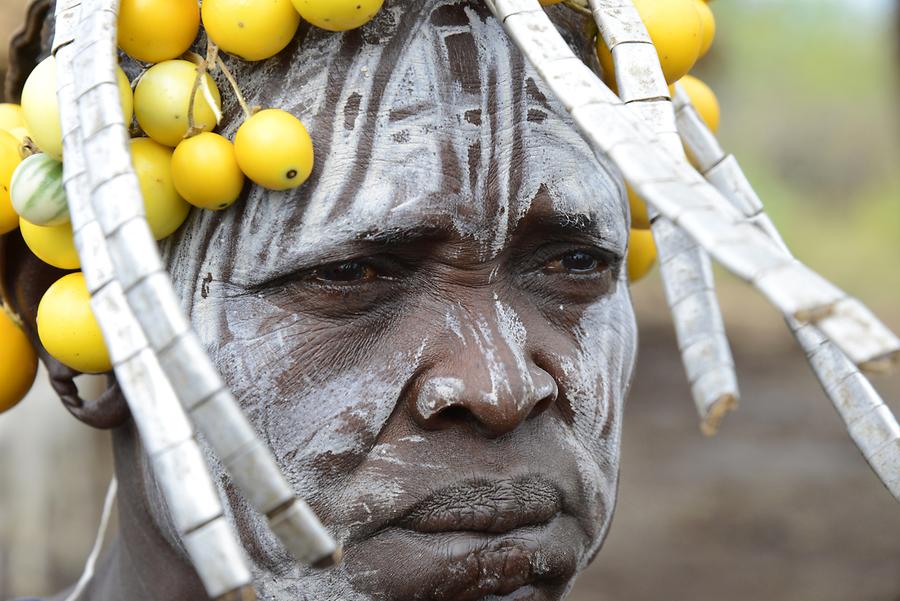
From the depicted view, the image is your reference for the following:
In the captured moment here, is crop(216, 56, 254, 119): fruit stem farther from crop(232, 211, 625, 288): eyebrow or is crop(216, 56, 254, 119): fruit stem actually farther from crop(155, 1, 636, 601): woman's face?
crop(232, 211, 625, 288): eyebrow

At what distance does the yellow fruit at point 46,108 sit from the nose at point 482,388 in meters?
0.63

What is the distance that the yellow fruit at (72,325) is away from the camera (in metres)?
1.98

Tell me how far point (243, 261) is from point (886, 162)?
18119 millimetres

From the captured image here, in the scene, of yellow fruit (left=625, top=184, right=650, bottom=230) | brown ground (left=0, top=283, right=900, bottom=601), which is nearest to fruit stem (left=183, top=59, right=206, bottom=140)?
yellow fruit (left=625, top=184, right=650, bottom=230)

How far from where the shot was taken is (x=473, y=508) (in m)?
1.84

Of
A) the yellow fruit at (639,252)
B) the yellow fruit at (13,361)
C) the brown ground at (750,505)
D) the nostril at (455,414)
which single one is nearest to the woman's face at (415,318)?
the nostril at (455,414)

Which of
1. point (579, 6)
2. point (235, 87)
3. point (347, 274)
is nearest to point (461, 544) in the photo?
point (347, 274)

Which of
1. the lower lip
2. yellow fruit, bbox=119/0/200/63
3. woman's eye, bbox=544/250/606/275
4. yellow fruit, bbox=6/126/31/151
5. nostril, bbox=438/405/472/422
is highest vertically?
yellow fruit, bbox=119/0/200/63

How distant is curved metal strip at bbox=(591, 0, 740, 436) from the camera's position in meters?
1.43

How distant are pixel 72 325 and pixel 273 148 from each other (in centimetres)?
49

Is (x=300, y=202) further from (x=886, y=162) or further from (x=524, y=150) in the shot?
(x=886, y=162)

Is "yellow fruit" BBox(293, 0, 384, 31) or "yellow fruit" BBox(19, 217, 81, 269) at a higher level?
"yellow fruit" BBox(293, 0, 384, 31)

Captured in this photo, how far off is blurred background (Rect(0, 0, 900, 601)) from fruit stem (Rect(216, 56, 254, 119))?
3.05 m

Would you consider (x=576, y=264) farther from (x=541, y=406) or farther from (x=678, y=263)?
(x=678, y=263)
